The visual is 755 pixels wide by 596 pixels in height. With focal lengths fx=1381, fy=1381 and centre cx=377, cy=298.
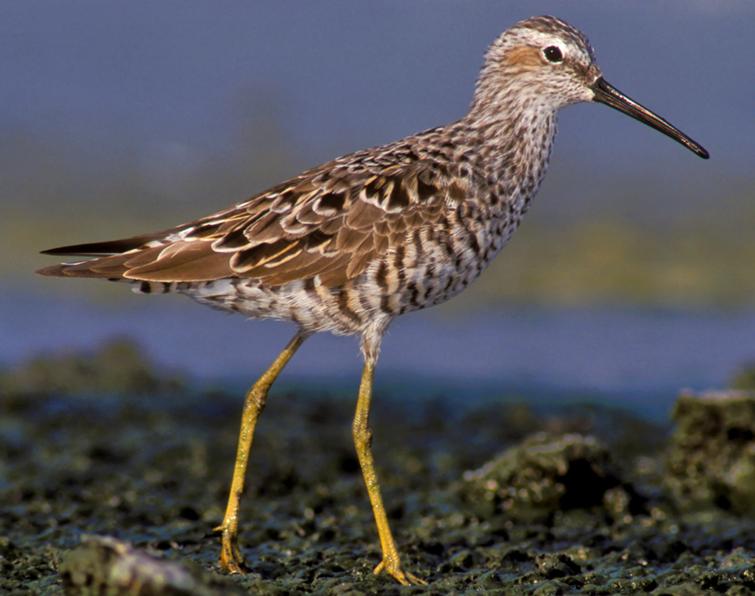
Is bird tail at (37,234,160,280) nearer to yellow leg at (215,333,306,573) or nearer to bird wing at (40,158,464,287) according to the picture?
bird wing at (40,158,464,287)

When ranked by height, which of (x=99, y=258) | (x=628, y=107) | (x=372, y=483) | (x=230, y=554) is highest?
(x=628, y=107)

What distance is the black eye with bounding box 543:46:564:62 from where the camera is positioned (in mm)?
8906

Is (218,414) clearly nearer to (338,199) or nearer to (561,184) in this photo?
(338,199)

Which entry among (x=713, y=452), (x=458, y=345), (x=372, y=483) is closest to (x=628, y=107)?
(x=713, y=452)

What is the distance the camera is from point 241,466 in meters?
8.42

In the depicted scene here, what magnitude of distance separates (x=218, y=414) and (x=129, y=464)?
169cm

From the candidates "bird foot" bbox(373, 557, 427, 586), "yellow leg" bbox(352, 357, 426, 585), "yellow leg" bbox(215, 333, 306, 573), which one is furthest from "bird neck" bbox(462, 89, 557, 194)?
"bird foot" bbox(373, 557, 427, 586)

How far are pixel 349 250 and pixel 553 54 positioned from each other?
2.02 metres

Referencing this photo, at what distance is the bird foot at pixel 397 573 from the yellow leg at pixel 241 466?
0.80m

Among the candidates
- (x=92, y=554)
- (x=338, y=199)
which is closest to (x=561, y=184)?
(x=338, y=199)

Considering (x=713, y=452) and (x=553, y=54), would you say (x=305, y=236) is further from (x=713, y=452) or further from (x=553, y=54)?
(x=713, y=452)

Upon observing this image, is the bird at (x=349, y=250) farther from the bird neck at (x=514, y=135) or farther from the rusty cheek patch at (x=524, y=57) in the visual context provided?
the rusty cheek patch at (x=524, y=57)

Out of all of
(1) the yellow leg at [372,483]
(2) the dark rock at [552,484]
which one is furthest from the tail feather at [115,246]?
(2) the dark rock at [552,484]

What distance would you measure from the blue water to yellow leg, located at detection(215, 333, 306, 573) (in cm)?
515
